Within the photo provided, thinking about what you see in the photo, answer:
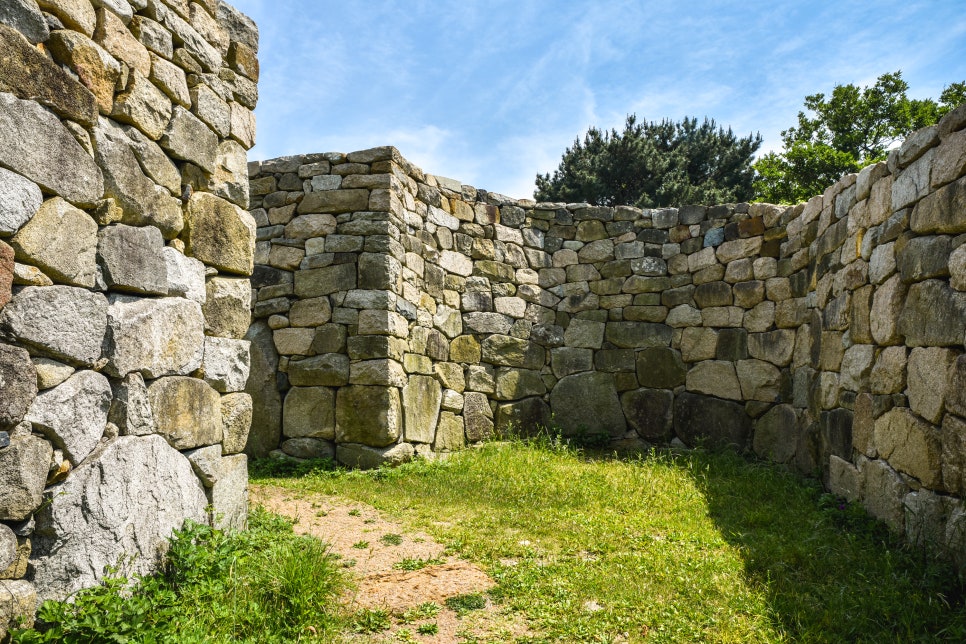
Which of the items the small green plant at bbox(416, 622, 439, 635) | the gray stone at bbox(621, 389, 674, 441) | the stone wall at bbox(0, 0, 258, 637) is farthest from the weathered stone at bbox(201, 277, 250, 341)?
the gray stone at bbox(621, 389, 674, 441)

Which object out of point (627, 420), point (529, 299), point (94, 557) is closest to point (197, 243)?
point (94, 557)

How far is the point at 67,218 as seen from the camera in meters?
2.30

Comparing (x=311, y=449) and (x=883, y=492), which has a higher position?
(x=883, y=492)

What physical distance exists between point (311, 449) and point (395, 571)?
2658 millimetres

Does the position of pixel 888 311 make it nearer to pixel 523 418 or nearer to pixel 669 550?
pixel 669 550

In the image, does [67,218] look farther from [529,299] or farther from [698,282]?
[698,282]

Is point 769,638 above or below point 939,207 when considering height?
below

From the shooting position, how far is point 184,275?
295 cm

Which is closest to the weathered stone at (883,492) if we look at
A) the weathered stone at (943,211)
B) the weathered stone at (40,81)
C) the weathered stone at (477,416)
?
the weathered stone at (943,211)

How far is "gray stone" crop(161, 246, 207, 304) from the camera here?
2.86m

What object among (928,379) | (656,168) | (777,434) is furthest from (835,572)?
(656,168)

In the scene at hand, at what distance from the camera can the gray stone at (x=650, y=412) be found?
7090 millimetres

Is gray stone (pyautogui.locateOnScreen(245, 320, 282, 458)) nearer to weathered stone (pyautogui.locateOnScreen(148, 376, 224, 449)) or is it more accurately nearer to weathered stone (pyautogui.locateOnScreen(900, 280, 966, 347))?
weathered stone (pyautogui.locateOnScreen(148, 376, 224, 449))

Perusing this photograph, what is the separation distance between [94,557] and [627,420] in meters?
5.74
